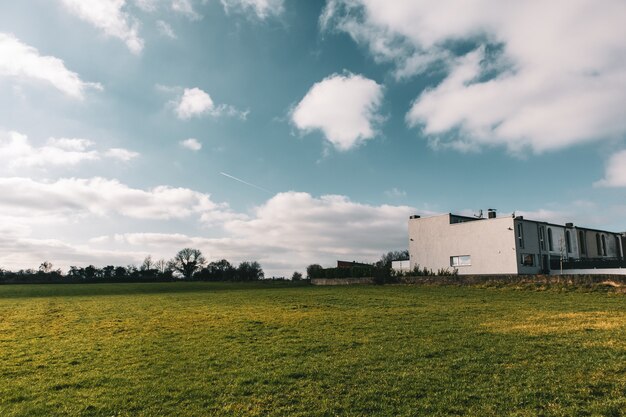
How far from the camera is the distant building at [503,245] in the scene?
49.8 meters

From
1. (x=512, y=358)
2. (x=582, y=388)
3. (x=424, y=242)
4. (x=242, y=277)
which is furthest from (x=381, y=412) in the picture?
(x=242, y=277)

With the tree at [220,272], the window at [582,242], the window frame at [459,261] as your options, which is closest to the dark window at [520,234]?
the window frame at [459,261]

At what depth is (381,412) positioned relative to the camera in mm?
7121

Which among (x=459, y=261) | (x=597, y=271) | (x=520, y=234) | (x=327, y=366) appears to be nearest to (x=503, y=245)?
(x=520, y=234)

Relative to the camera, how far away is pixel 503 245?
49.8m

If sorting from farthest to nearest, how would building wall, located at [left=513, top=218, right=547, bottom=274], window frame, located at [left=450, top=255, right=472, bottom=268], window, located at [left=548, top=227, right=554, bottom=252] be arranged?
window, located at [left=548, top=227, right=554, bottom=252], window frame, located at [left=450, top=255, right=472, bottom=268], building wall, located at [left=513, top=218, right=547, bottom=274]

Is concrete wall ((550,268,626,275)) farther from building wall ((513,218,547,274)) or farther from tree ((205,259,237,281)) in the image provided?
tree ((205,259,237,281))

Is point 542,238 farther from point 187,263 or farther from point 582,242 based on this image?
point 187,263

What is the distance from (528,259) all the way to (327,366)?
4831cm

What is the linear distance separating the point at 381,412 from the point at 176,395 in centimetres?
412

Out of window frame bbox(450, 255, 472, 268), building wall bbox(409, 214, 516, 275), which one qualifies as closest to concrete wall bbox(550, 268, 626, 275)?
building wall bbox(409, 214, 516, 275)

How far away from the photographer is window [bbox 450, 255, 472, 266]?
54.0 meters

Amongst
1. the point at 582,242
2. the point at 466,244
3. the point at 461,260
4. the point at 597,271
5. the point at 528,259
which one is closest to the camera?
the point at 597,271

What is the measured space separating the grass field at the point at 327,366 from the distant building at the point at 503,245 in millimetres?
33468
